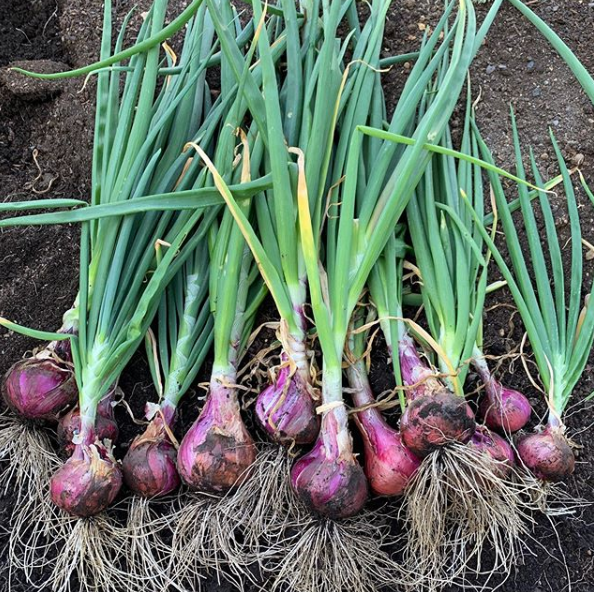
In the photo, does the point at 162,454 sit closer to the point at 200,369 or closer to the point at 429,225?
the point at 200,369

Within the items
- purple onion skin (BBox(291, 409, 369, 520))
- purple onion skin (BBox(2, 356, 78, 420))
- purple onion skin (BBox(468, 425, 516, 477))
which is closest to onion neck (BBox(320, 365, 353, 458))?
purple onion skin (BBox(291, 409, 369, 520))

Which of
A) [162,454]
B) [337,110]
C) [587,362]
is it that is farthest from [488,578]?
[337,110]

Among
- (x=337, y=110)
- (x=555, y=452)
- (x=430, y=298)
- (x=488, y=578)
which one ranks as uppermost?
(x=337, y=110)

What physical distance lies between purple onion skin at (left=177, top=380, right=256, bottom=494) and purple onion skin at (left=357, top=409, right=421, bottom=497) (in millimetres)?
232

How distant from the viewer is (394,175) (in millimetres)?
1221

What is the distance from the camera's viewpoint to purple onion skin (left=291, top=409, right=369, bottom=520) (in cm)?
109

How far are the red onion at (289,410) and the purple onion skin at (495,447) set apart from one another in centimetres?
31

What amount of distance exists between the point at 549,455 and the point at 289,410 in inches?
20.2

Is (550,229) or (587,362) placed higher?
(550,229)

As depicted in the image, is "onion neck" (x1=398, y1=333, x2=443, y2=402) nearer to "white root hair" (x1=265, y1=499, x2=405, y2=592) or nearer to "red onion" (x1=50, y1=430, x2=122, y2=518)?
"white root hair" (x1=265, y1=499, x2=405, y2=592)

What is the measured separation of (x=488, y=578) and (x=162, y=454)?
0.68 metres

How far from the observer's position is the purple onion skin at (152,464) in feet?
3.85

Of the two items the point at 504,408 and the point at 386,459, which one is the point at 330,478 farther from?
the point at 504,408

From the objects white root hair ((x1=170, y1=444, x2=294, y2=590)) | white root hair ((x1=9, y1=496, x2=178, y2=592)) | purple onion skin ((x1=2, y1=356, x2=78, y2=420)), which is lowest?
white root hair ((x1=9, y1=496, x2=178, y2=592))
